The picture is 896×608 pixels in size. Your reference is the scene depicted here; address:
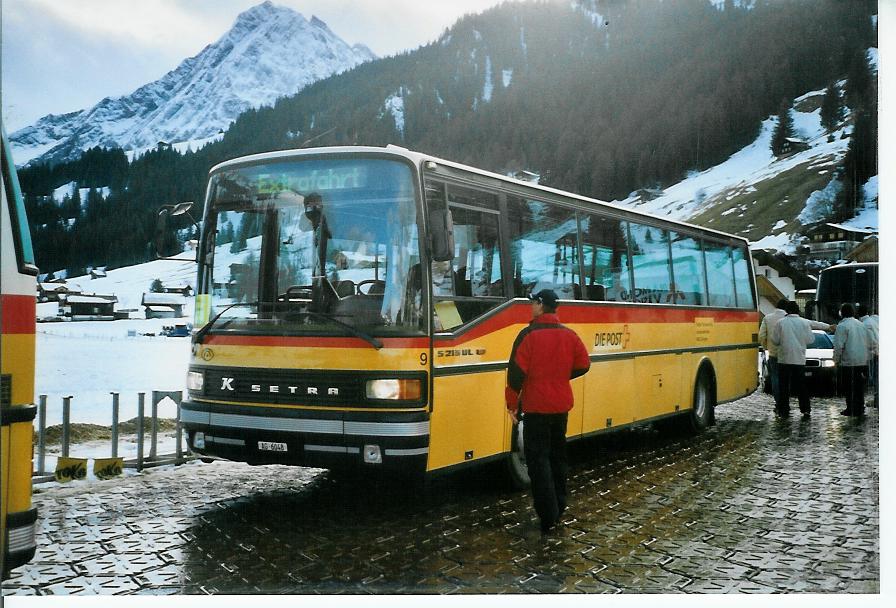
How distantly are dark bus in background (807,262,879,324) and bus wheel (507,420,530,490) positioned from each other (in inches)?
133

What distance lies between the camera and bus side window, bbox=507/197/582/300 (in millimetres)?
8250

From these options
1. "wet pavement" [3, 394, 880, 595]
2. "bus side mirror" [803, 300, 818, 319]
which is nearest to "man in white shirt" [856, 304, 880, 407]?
"wet pavement" [3, 394, 880, 595]

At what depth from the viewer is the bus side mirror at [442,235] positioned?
6695mm

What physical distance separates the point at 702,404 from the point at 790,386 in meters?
2.22

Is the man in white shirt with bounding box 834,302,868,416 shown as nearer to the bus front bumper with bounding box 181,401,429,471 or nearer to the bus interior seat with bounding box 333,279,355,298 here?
the bus front bumper with bounding box 181,401,429,471

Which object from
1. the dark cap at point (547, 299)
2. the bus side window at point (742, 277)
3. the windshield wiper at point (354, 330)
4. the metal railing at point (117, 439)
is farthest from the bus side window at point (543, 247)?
the bus side window at point (742, 277)

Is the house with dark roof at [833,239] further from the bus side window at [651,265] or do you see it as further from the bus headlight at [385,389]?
the bus headlight at [385,389]

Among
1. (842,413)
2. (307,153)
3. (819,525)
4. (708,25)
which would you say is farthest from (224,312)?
(842,413)

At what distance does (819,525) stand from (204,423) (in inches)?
203

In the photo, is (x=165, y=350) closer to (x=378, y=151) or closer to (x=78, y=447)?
(x=78, y=447)

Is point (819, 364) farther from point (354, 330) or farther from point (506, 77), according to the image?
point (354, 330)

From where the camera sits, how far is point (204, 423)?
285 inches

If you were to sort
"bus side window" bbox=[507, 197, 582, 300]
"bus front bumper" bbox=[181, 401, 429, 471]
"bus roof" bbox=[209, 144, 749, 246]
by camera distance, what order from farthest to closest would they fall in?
"bus side window" bbox=[507, 197, 582, 300] → "bus roof" bbox=[209, 144, 749, 246] → "bus front bumper" bbox=[181, 401, 429, 471]

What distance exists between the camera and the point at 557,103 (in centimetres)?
1044
